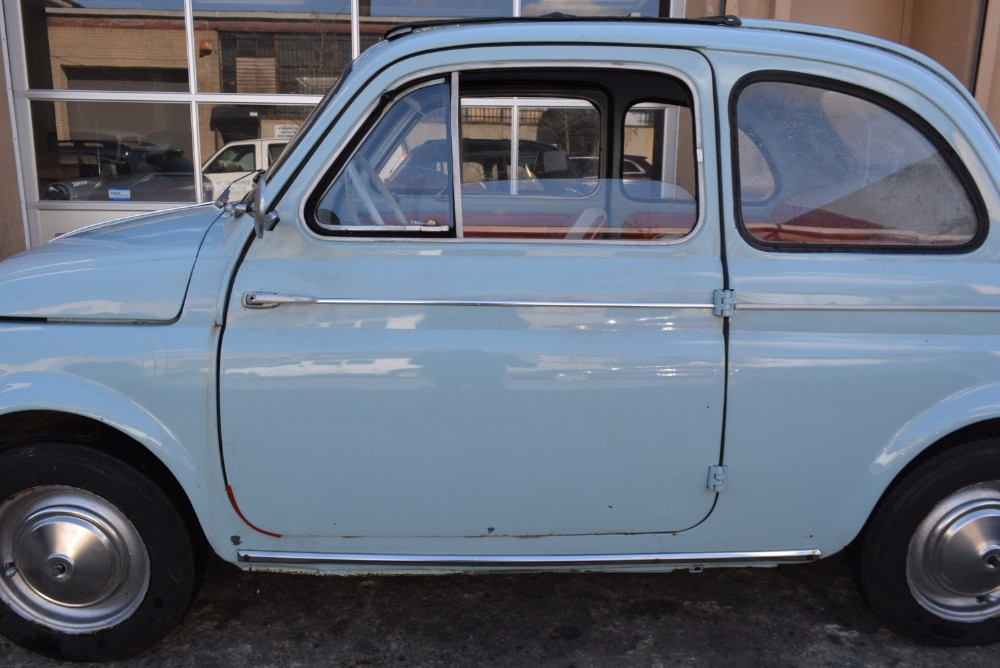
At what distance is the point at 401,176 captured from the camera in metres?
2.57

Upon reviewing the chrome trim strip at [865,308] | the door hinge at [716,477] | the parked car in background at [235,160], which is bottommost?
the door hinge at [716,477]

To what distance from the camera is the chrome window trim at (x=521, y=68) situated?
239 cm

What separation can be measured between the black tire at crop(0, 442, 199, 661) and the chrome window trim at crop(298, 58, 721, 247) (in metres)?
1.01

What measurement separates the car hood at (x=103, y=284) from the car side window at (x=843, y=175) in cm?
180

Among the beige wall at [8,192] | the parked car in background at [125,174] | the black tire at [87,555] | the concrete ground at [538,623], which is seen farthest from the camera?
the parked car in background at [125,174]

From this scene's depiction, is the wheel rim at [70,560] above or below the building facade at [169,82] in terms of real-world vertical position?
below

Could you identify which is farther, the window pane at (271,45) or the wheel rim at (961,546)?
the window pane at (271,45)

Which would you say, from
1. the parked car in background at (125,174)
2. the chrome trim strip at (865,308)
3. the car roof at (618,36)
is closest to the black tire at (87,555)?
the car roof at (618,36)

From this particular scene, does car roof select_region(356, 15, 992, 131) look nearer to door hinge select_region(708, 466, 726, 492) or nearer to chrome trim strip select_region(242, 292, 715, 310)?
chrome trim strip select_region(242, 292, 715, 310)

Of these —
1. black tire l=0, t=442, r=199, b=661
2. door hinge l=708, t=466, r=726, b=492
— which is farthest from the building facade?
door hinge l=708, t=466, r=726, b=492

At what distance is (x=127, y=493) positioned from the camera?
96.3 inches

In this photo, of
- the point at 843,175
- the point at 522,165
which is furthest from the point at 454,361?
the point at 843,175

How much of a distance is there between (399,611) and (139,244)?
5.38ft

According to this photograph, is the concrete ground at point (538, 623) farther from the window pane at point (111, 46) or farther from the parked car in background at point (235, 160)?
the window pane at point (111, 46)
